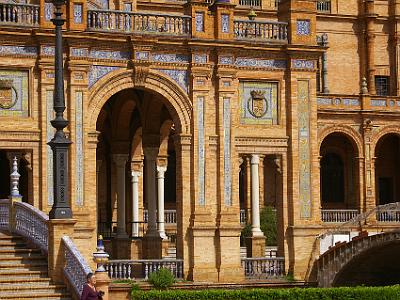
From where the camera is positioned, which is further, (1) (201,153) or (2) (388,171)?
(2) (388,171)

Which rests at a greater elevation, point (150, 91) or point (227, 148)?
point (150, 91)

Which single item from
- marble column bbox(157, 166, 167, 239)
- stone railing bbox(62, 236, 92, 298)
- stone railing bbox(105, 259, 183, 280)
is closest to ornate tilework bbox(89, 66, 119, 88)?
stone railing bbox(105, 259, 183, 280)

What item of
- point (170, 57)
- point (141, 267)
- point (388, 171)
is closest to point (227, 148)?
point (170, 57)

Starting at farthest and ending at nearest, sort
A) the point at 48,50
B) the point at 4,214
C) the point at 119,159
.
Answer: the point at 119,159, the point at 48,50, the point at 4,214

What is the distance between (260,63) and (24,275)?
12364 millimetres

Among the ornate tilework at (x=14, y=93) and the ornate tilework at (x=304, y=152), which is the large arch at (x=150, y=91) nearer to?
the ornate tilework at (x=14, y=93)

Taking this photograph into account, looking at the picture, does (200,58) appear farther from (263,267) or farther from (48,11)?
(263,267)

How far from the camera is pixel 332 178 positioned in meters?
54.8

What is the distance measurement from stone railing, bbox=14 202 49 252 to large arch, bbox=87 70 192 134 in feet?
16.0

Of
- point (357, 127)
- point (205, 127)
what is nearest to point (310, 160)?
point (205, 127)

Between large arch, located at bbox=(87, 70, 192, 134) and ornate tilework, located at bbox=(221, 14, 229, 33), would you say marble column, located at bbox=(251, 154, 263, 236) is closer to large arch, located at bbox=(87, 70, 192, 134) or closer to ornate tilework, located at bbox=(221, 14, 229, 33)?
large arch, located at bbox=(87, 70, 192, 134)

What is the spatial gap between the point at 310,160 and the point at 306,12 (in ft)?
15.3

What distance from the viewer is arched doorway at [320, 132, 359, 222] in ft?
177

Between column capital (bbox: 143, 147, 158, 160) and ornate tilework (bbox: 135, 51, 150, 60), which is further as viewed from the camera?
column capital (bbox: 143, 147, 158, 160)
